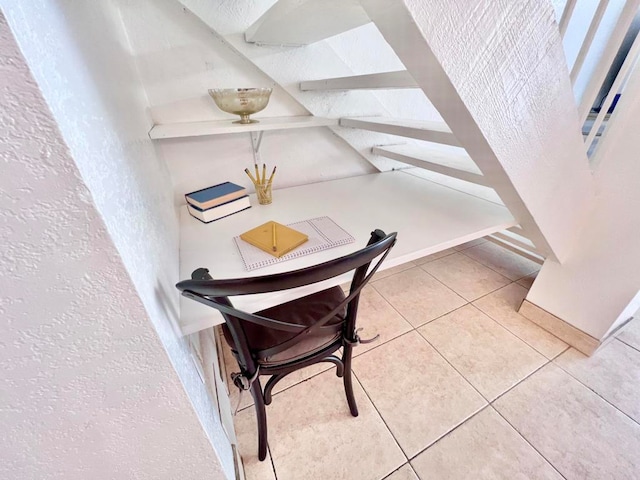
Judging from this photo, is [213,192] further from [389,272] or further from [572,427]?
[572,427]

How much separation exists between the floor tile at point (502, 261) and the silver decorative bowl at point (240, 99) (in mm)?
1782

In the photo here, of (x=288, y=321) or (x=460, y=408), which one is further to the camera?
(x=460, y=408)

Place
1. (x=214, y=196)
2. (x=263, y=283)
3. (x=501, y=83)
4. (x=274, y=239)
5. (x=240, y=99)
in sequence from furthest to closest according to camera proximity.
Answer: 1. (x=214, y=196)
2. (x=240, y=99)
3. (x=274, y=239)
4. (x=501, y=83)
5. (x=263, y=283)

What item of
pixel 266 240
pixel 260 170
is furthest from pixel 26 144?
pixel 260 170

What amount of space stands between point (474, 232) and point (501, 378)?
69 cm

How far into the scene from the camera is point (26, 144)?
270 millimetres

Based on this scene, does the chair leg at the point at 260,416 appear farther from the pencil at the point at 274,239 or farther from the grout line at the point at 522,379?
the grout line at the point at 522,379

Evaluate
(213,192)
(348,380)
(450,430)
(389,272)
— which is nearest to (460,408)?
(450,430)

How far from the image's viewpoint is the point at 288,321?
84cm

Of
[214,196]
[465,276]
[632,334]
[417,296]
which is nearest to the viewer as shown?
[214,196]

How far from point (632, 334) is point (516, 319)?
0.53 m

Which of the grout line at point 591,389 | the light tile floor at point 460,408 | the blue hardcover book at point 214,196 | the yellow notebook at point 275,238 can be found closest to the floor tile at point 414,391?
the light tile floor at point 460,408

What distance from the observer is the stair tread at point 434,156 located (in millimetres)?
1086

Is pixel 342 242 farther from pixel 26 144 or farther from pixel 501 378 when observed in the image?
pixel 501 378
